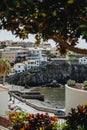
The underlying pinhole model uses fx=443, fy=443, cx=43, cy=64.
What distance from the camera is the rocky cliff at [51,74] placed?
116 meters

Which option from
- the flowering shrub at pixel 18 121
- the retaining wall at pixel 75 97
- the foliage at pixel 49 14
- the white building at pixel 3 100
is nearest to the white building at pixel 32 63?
the white building at pixel 3 100

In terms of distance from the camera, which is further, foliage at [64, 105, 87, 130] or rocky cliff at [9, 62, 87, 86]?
rocky cliff at [9, 62, 87, 86]

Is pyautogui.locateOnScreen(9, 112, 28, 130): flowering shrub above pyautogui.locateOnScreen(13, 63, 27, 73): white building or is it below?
above

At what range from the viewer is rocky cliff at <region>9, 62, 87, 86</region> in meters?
116

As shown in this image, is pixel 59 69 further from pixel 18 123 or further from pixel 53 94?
pixel 18 123

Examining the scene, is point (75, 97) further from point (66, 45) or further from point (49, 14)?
point (49, 14)

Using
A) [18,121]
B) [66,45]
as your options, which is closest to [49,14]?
[66,45]

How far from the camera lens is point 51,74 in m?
124

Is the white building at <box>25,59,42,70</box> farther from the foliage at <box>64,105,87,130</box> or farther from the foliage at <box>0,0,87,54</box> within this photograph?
the foliage at <box>0,0,87,54</box>

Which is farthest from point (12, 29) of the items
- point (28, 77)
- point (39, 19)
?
point (28, 77)

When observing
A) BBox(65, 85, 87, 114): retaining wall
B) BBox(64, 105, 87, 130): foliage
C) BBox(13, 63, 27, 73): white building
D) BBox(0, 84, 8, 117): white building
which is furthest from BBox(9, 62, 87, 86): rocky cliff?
BBox(64, 105, 87, 130): foliage

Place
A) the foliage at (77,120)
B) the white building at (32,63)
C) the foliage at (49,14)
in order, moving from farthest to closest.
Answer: the white building at (32,63) → the foliage at (77,120) → the foliage at (49,14)

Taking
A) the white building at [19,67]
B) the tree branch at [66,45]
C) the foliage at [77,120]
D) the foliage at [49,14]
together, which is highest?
the foliage at [49,14]

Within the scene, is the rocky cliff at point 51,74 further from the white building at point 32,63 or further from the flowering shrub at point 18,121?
the flowering shrub at point 18,121
